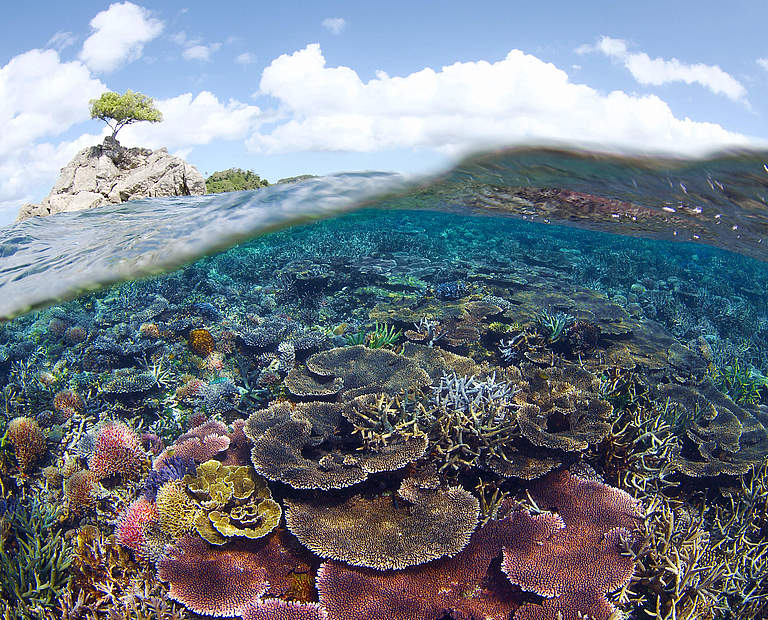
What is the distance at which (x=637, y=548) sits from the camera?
3.68 m

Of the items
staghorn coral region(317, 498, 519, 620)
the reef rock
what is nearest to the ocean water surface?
staghorn coral region(317, 498, 519, 620)

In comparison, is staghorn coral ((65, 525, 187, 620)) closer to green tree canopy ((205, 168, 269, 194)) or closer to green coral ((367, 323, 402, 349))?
green coral ((367, 323, 402, 349))

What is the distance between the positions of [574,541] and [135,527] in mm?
4295

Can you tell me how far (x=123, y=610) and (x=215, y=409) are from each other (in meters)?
3.26

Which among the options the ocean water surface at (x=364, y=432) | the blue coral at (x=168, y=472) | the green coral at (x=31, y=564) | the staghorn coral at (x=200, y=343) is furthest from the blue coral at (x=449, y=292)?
the green coral at (x=31, y=564)

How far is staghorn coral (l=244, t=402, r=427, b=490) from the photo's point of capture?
12.9 ft

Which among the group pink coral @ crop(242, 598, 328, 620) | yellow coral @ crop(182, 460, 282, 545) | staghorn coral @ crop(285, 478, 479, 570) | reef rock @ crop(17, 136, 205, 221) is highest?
reef rock @ crop(17, 136, 205, 221)

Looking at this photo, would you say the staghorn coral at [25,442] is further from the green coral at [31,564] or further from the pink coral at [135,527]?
the pink coral at [135,527]

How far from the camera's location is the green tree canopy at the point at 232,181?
19828mm

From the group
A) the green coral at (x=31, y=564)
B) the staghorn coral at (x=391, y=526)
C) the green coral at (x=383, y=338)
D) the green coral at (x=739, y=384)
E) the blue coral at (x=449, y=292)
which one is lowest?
the green coral at (x=739, y=384)

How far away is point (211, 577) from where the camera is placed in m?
3.38

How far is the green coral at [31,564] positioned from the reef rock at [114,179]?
10.2 metres

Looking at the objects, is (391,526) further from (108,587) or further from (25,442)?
(25,442)

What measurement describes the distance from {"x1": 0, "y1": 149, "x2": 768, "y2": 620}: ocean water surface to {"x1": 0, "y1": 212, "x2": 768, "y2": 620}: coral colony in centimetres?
3
